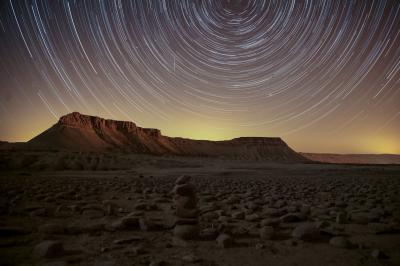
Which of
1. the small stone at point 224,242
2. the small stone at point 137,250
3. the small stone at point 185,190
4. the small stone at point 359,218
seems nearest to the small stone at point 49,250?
the small stone at point 137,250

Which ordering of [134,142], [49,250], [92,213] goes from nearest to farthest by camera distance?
[49,250] → [92,213] → [134,142]

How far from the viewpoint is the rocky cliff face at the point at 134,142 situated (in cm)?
8144

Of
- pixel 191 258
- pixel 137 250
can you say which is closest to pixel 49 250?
pixel 137 250

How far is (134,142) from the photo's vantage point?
96875 millimetres

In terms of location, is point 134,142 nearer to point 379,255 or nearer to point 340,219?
point 340,219

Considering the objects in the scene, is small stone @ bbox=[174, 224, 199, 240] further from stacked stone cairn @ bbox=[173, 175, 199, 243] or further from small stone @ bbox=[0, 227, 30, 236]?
small stone @ bbox=[0, 227, 30, 236]

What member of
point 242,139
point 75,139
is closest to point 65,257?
point 75,139

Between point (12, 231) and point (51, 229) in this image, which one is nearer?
point (12, 231)

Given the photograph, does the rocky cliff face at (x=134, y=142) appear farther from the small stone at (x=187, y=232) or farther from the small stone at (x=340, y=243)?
the small stone at (x=340, y=243)

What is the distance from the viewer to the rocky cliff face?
81438 millimetres

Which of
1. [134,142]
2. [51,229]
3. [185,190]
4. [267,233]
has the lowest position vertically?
[267,233]

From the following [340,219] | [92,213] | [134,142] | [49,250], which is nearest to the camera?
[49,250]

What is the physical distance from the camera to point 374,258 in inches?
165

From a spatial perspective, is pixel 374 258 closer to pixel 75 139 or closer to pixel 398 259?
pixel 398 259
